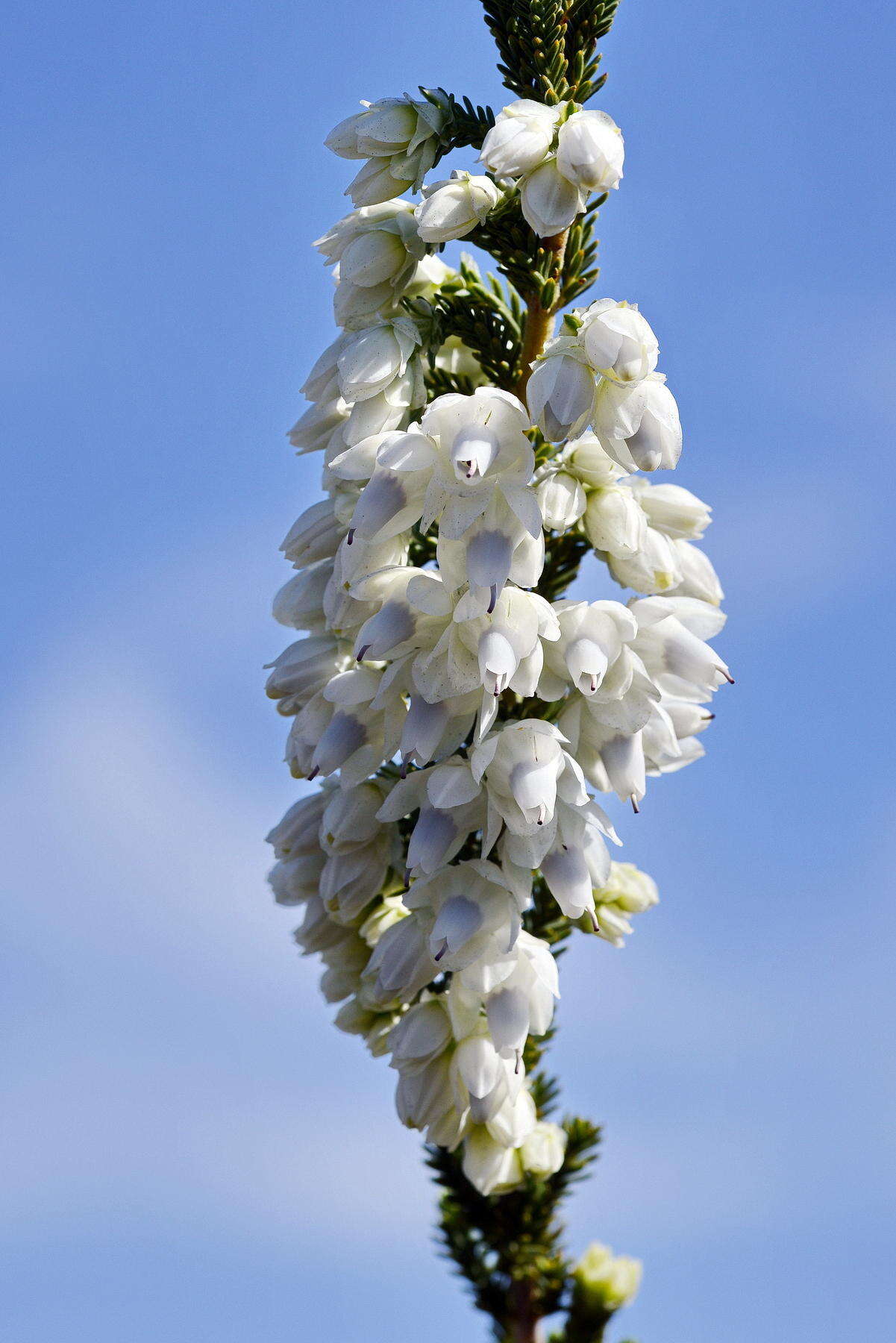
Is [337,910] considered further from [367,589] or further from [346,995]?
[367,589]

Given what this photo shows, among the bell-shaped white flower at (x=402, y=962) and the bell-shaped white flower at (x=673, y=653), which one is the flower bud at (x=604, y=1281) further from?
the bell-shaped white flower at (x=673, y=653)

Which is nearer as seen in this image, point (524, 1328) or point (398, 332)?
point (398, 332)

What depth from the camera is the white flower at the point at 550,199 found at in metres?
2.79

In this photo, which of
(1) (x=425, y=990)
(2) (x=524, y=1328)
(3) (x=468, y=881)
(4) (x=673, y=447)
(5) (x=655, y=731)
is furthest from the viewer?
(2) (x=524, y=1328)

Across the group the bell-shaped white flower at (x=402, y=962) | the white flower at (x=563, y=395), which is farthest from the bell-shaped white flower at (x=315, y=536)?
the bell-shaped white flower at (x=402, y=962)

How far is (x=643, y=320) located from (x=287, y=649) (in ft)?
3.83

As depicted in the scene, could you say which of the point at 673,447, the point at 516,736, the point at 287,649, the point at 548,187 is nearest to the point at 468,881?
the point at 516,736

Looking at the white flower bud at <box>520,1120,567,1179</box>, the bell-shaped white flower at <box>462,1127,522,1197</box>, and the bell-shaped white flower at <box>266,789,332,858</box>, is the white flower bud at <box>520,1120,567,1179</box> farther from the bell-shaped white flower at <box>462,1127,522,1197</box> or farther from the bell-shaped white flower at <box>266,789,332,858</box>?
the bell-shaped white flower at <box>266,789,332,858</box>

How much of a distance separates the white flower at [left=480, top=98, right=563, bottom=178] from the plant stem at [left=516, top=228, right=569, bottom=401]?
0.37 meters

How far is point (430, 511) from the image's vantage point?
273 cm

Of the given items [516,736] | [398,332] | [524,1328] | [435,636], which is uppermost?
[398,332]

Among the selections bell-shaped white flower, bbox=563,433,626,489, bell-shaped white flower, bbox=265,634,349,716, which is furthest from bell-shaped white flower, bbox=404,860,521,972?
bell-shaped white flower, bbox=563,433,626,489

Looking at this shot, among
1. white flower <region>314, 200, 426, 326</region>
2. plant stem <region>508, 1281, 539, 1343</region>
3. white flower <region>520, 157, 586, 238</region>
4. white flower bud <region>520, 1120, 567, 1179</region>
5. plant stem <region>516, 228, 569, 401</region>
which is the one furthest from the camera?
plant stem <region>508, 1281, 539, 1343</region>

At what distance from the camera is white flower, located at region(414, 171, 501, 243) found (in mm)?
2857
